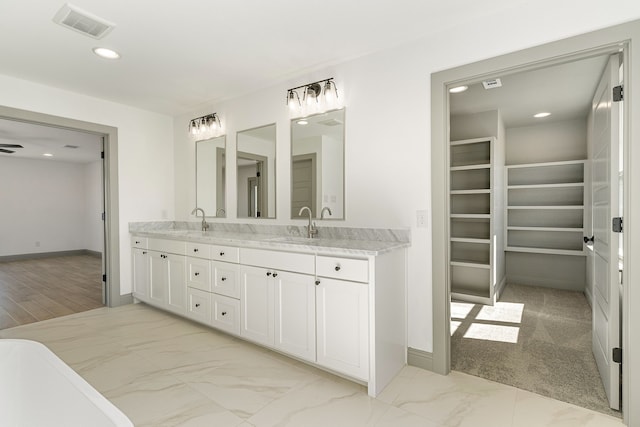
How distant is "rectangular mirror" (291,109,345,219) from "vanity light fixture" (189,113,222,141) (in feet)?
3.85

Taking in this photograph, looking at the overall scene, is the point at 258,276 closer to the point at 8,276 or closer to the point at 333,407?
the point at 333,407

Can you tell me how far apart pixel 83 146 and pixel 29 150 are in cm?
140

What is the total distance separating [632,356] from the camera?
5.58 ft

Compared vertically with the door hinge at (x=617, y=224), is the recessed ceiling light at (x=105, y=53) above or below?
above

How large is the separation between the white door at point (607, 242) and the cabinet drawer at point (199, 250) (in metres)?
2.88

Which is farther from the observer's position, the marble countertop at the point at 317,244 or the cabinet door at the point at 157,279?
the cabinet door at the point at 157,279

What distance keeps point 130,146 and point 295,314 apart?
3.11 meters

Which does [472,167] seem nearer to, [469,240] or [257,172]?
[469,240]

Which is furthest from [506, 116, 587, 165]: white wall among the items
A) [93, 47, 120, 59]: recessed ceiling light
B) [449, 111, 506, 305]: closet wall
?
[93, 47, 120, 59]: recessed ceiling light

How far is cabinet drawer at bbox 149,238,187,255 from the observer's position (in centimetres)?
317

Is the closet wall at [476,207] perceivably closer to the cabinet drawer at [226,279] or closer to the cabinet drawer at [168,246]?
the cabinet drawer at [226,279]

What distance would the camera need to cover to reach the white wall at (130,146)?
3.26m

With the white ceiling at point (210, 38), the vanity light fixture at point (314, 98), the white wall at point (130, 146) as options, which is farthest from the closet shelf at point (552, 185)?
the white wall at point (130, 146)

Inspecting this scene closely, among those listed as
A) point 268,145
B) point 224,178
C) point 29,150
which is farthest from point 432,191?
point 29,150
